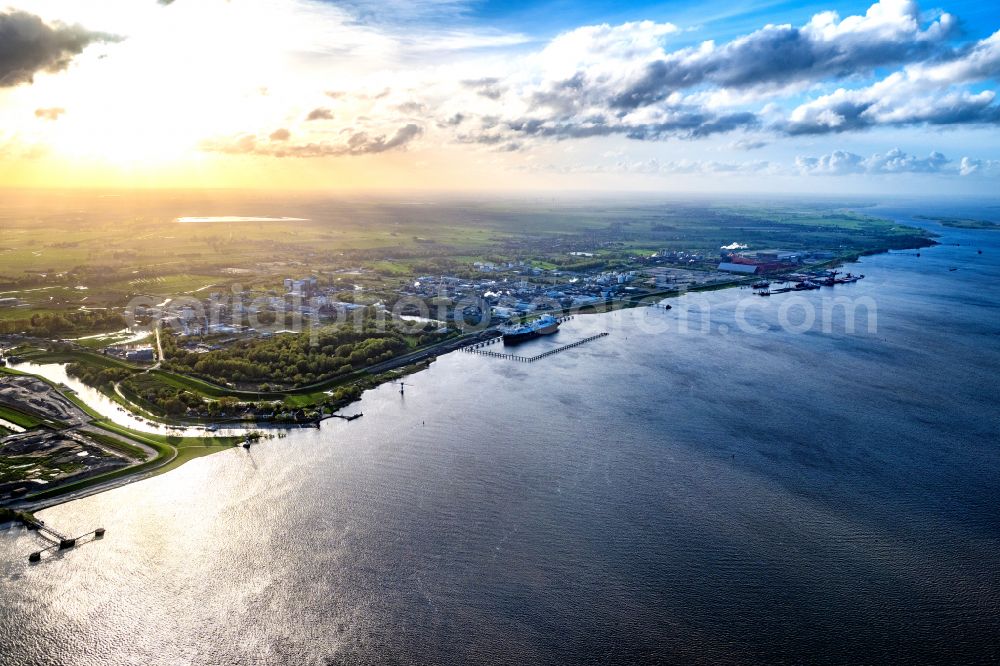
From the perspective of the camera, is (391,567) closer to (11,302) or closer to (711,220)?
(11,302)

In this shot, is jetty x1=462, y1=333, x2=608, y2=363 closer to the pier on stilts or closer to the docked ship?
the docked ship

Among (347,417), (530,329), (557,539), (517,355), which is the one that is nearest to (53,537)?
(347,417)

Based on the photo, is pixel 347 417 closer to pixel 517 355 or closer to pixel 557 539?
pixel 557 539

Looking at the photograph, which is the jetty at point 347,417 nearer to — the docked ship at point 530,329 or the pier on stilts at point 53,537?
the pier on stilts at point 53,537

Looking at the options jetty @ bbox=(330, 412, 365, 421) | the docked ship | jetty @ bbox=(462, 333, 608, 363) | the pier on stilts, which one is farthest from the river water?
the docked ship

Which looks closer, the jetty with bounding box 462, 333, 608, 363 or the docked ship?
the jetty with bounding box 462, 333, 608, 363
